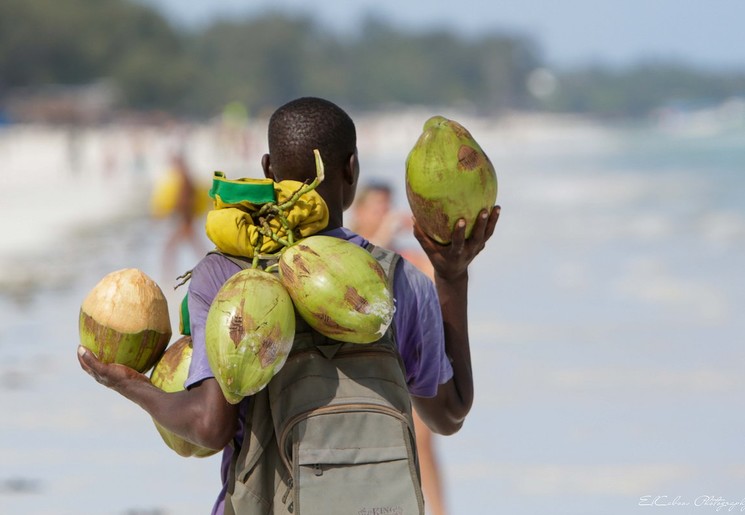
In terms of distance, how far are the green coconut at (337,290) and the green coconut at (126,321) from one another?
1.33 feet

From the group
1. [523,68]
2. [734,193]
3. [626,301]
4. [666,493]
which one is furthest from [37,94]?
[523,68]

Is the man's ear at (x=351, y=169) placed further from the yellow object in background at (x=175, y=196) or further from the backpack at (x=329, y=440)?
the yellow object in background at (x=175, y=196)

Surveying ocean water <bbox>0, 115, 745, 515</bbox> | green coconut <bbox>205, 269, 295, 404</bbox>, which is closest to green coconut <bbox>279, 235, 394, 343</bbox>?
green coconut <bbox>205, 269, 295, 404</bbox>

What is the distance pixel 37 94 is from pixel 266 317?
295ft

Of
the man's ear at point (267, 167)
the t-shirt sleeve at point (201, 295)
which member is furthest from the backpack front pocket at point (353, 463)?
the man's ear at point (267, 167)

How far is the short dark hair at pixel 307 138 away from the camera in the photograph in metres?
2.38

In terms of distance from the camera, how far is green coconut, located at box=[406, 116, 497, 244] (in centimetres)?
244

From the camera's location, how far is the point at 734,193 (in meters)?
33.5

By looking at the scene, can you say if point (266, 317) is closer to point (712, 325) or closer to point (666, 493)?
point (666, 493)

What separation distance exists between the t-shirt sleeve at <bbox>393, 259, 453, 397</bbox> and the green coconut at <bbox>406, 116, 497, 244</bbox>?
12 cm

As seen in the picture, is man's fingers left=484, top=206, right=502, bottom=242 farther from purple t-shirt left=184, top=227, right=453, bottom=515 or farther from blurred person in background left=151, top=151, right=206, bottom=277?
blurred person in background left=151, top=151, right=206, bottom=277

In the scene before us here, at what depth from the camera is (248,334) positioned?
213 centimetres

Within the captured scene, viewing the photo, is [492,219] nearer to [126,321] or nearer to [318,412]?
[318,412]

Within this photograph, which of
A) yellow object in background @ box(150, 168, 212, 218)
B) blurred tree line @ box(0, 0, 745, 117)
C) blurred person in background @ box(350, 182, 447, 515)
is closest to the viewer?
blurred person in background @ box(350, 182, 447, 515)
